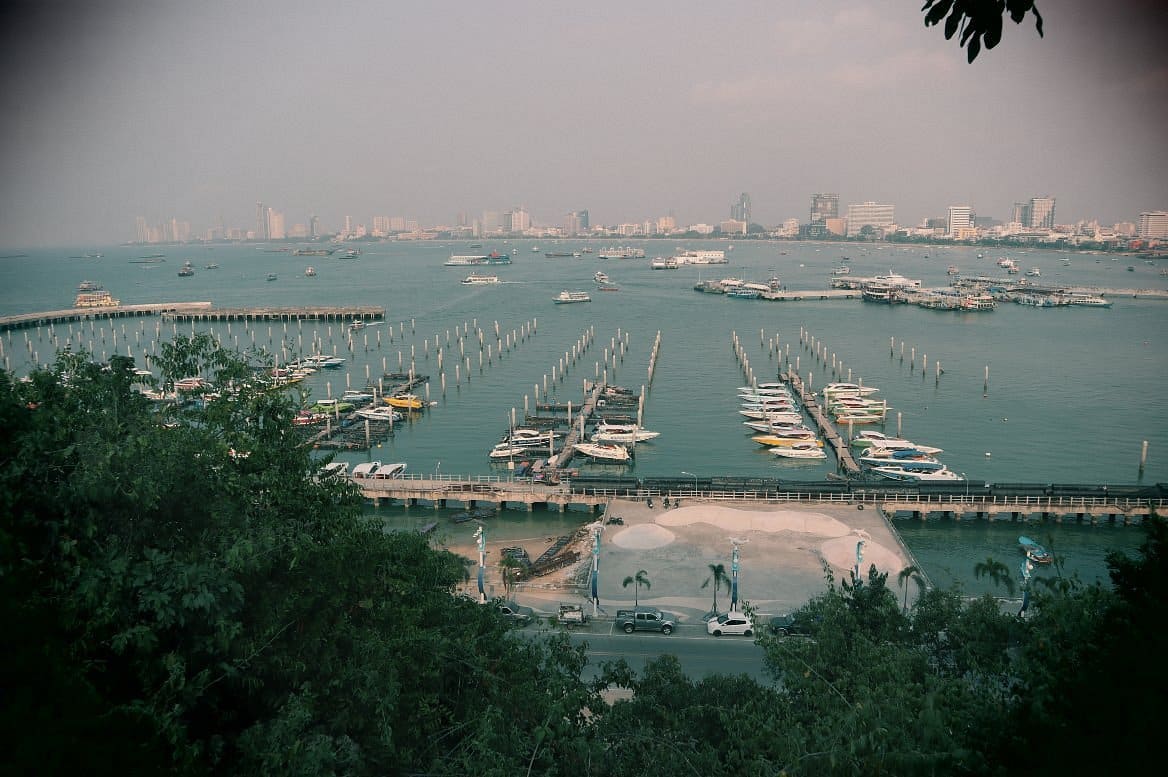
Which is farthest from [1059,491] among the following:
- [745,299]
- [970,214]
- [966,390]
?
[970,214]

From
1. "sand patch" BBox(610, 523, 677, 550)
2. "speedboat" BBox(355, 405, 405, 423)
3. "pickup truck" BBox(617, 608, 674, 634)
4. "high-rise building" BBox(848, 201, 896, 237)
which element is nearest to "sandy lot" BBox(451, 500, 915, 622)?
"sand patch" BBox(610, 523, 677, 550)

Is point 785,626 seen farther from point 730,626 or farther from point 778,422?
Result: point 778,422

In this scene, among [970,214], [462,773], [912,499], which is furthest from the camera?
[970,214]

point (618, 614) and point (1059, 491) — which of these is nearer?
point (618, 614)

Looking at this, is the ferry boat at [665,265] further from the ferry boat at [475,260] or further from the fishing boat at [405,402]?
the fishing boat at [405,402]

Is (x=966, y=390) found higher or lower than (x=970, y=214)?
lower

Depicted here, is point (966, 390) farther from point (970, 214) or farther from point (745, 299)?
point (970, 214)

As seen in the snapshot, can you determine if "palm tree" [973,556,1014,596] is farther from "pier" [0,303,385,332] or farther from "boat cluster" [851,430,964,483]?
"pier" [0,303,385,332]
